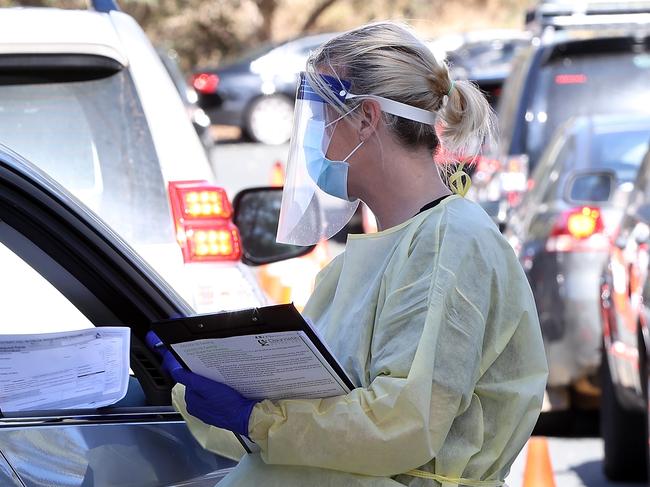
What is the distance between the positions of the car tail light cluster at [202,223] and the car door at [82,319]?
948 millimetres

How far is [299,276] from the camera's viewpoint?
7.92 metres

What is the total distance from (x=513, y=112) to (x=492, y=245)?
7.09 meters

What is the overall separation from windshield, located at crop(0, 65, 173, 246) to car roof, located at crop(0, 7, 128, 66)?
97 mm

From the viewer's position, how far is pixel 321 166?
2604 millimetres

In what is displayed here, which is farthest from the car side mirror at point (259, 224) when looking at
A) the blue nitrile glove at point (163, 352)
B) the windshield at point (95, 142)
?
the blue nitrile glove at point (163, 352)

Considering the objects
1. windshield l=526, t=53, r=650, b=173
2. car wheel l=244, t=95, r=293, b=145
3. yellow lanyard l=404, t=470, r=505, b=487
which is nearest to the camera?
yellow lanyard l=404, t=470, r=505, b=487

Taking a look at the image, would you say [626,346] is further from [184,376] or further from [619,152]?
[184,376]

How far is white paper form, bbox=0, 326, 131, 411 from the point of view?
2885 millimetres

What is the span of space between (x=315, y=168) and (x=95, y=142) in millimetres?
1596

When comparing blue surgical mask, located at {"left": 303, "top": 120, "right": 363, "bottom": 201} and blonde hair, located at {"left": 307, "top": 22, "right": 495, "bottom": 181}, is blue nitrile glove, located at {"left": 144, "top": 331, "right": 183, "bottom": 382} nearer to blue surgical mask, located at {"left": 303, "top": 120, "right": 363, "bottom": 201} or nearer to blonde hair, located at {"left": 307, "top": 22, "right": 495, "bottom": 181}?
blue surgical mask, located at {"left": 303, "top": 120, "right": 363, "bottom": 201}

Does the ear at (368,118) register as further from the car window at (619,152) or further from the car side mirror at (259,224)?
the car window at (619,152)

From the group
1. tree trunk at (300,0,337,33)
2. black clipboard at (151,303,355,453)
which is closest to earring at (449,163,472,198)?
black clipboard at (151,303,355,453)

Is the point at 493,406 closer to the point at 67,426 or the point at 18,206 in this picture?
the point at 67,426

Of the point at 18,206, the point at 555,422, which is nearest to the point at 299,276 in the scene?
the point at 555,422
